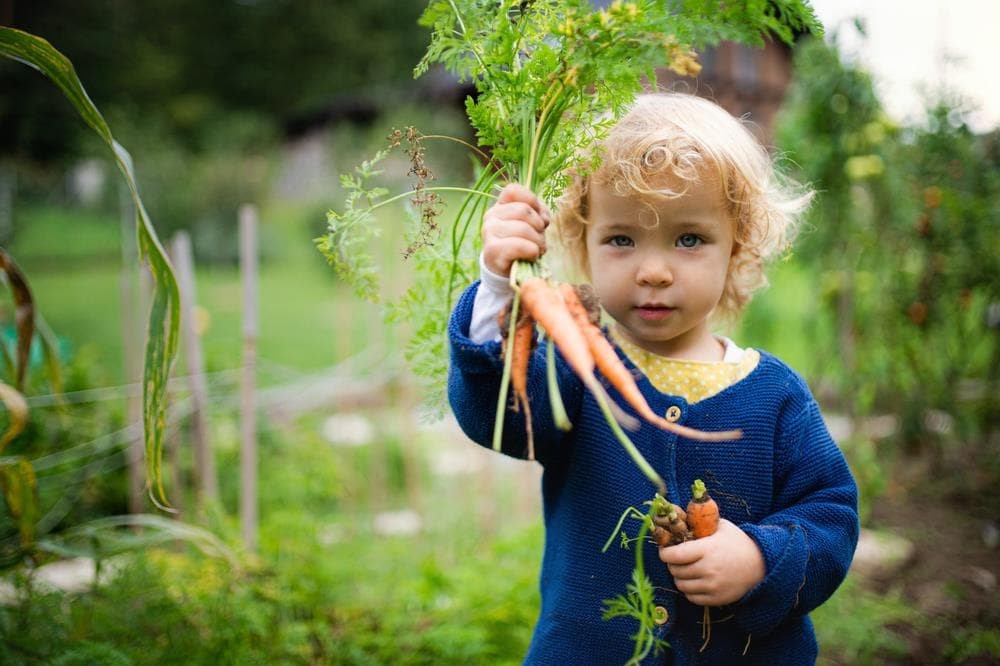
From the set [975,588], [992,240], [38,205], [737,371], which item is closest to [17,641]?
[737,371]

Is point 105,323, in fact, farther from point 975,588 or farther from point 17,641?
point 975,588

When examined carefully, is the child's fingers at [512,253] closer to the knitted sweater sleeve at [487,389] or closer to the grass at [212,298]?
the knitted sweater sleeve at [487,389]

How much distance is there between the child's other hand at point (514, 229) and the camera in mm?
1025

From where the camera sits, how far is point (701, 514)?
112 centimetres

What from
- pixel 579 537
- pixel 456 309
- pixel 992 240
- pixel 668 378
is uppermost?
pixel 992 240

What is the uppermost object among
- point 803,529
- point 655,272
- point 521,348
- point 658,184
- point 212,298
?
point 658,184

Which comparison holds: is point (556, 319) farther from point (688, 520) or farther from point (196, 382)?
point (196, 382)

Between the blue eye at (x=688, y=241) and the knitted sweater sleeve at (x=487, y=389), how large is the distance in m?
0.29

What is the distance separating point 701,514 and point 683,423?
0.17 meters

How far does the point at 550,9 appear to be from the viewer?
43.7 inches

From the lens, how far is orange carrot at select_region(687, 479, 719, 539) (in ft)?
3.67

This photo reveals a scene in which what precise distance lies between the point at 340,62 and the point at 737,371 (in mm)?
27588

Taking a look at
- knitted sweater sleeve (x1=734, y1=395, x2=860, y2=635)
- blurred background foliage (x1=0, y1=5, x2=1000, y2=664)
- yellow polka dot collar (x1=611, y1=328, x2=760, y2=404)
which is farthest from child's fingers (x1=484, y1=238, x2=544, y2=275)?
blurred background foliage (x1=0, y1=5, x2=1000, y2=664)

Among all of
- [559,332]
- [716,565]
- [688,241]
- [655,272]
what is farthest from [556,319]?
[716,565]
